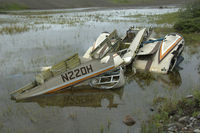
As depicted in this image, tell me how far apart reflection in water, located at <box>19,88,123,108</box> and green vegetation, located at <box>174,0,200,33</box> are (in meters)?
15.1

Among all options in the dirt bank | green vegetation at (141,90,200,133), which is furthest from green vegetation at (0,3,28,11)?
green vegetation at (141,90,200,133)

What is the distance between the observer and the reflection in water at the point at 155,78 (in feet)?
32.7

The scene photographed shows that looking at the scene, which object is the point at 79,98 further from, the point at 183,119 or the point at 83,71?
the point at 183,119

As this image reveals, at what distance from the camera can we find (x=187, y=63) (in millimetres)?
12477

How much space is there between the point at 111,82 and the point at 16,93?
191 inches

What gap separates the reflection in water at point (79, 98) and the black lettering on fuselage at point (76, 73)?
89cm

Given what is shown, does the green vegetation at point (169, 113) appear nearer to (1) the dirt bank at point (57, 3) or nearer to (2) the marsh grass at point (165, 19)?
(2) the marsh grass at point (165, 19)

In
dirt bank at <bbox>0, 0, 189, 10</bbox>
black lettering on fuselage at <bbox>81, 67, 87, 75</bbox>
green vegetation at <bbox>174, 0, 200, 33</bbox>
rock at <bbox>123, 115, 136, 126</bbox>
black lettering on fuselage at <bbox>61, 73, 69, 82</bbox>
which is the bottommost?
rock at <bbox>123, 115, 136, 126</bbox>

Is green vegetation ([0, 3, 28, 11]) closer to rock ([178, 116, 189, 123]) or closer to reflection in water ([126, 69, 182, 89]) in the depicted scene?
reflection in water ([126, 69, 182, 89])

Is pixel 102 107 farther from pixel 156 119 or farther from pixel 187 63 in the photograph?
pixel 187 63

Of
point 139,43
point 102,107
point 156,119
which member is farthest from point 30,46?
point 156,119

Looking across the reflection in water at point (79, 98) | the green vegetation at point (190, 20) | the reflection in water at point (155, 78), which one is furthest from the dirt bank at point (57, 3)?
the reflection in water at point (79, 98)

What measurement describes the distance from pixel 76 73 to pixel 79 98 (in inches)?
49.6

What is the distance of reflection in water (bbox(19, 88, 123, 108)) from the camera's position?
8.52 metres
